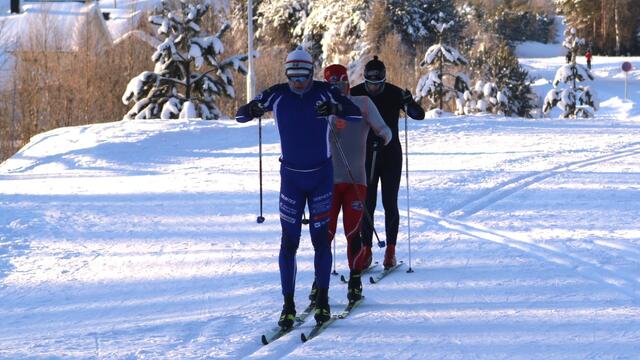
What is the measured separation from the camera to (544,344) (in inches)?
239

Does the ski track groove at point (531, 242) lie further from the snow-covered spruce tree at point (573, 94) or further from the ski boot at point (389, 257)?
the snow-covered spruce tree at point (573, 94)

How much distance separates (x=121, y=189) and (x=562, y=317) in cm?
858

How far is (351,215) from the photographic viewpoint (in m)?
7.43

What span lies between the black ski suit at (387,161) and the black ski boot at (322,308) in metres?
1.63

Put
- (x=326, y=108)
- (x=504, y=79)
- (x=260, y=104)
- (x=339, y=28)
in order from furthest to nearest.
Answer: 1. (x=504, y=79)
2. (x=339, y=28)
3. (x=260, y=104)
4. (x=326, y=108)

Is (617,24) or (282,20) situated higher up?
(617,24)

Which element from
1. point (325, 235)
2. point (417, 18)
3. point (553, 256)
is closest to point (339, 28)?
point (417, 18)

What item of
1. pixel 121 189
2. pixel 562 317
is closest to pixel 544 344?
pixel 562 317

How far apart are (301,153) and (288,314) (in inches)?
46.0

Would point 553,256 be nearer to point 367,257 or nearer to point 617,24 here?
point 367,257

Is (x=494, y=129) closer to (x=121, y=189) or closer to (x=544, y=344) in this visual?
(x=121, y=189)

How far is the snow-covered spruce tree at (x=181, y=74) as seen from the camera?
1035 inches

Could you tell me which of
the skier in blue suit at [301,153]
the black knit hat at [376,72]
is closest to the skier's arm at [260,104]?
the skier in blue suit at [301,153]

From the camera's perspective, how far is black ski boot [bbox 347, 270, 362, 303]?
23.7 feet
